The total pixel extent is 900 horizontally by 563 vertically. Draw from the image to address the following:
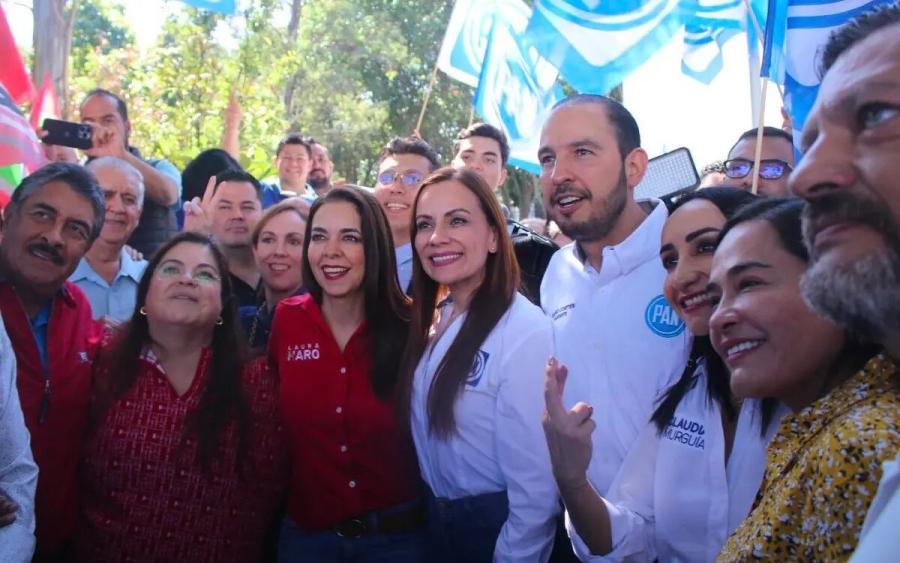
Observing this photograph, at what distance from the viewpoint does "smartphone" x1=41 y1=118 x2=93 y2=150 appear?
4980mm

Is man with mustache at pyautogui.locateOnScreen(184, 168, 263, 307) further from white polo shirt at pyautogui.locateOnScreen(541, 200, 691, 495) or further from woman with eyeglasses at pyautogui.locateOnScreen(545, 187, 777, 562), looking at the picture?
woman with eyeglasses at pyautogui.locateOnScreen(545, 187, 777, 562)

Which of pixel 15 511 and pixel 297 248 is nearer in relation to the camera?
pixel 15 511

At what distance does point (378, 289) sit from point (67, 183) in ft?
4.44

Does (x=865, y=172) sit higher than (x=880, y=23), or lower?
lower

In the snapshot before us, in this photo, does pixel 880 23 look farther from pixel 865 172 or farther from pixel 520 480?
pixel 520 480

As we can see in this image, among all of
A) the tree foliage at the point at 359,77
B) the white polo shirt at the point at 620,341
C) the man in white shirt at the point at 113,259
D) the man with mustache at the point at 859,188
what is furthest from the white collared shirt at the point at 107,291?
the tree foliage at the point at 359,77

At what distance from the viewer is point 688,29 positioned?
6.12 metres

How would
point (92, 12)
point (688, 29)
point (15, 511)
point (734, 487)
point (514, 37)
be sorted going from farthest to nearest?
point (92, 12) → point (514, 37) → point (688, 29) → point (15, 511) → point (734, 487)

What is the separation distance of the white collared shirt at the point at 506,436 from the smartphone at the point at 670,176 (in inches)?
45.8

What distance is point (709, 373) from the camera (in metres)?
2.37

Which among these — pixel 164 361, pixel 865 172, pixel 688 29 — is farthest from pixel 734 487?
pixel 688 29

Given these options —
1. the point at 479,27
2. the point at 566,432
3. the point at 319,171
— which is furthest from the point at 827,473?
the point at 319,171

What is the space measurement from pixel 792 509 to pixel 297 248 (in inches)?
123

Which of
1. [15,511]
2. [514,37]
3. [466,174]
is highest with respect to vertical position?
[514,37]
